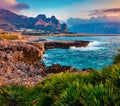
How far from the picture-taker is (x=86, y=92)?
950cm

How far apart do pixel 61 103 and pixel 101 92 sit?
125 cm

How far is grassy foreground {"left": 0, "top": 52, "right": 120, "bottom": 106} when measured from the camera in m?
9.14

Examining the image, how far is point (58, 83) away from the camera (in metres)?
11.7

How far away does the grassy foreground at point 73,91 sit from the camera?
9137mm

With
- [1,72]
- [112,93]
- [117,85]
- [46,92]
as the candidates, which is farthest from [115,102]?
[1,72]

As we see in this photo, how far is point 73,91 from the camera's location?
32.5 ft

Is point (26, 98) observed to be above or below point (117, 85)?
below

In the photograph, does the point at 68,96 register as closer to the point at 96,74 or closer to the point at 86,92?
the point at 86,92

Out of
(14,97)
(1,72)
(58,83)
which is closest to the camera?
(58,83)

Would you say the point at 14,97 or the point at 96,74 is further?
the point at 14,97

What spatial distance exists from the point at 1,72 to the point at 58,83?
902 inches

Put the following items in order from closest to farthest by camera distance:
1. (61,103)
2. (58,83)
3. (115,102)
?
(115,102), (61,103), (58,83)

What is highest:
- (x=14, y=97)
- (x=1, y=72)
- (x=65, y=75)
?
(x=65, y=75)

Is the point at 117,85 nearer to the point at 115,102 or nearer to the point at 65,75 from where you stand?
the point at 115,102
